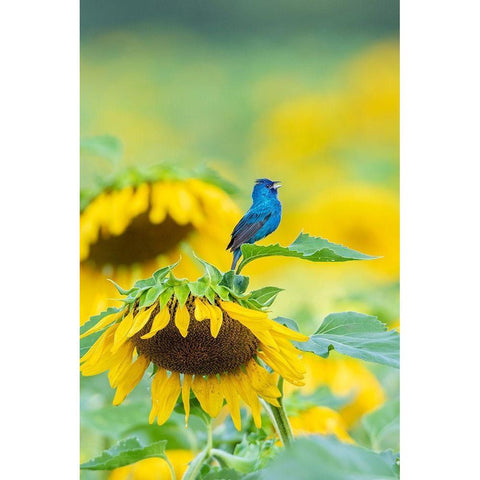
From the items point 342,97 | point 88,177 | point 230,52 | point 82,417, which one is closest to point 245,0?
point 230,52

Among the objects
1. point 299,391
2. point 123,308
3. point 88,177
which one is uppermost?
point 88,177

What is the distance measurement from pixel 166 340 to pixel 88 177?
0.28m

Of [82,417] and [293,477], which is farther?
[82,417]

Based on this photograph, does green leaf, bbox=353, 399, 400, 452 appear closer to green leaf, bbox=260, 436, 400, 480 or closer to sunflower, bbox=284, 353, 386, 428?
sunflower, bbox=284, 353, 386, 428

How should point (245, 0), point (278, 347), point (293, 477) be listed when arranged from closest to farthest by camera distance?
point (293, 477) < point (278, 347) < point (245, 0)

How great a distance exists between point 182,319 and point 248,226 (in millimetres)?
209

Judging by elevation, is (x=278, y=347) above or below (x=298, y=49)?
below

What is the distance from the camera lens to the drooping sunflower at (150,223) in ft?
3.52

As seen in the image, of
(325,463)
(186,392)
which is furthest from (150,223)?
(325,463)

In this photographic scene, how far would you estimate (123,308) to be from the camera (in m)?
0.96

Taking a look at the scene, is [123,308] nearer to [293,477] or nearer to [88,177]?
[88,177]

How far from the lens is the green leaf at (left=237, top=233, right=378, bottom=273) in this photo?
0.90 m

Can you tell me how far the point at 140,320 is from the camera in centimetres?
91

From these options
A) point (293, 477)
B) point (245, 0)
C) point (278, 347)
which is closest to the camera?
point (293, 477)
